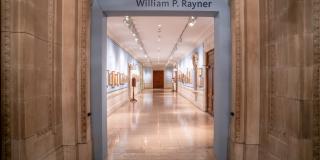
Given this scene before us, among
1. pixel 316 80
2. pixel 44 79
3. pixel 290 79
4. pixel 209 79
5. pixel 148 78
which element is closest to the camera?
pixel 316 80

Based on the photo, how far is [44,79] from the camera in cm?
325

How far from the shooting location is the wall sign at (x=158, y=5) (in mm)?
4996

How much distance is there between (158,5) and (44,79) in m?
2.58

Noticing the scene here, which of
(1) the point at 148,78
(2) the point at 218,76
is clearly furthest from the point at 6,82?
(1) the point at 148,78

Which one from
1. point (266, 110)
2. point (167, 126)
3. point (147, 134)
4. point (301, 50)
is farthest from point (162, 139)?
point (301, 50)

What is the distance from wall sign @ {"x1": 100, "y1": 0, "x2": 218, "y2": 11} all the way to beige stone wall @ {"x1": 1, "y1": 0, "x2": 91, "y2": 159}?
0.76m

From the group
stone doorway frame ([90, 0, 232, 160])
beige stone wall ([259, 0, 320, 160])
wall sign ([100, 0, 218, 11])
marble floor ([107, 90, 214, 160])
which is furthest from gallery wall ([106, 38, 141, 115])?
beige stone wall ([259, 0, 320, 160])

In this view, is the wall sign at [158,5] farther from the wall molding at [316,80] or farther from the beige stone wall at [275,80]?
the wall molding at [316,80]

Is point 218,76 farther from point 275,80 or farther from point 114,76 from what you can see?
point 114,76

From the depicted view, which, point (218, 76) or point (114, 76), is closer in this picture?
point (218, 76)

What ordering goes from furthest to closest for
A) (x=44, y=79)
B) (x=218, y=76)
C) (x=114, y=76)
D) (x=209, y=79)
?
1. (x=114, y=76)
2. (x=209, y=79)
3. (x=218, y=76)
4. (x=44, y=79)

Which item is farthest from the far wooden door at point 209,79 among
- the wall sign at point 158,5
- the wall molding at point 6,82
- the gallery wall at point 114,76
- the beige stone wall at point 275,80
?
the wall molding at point 6,82

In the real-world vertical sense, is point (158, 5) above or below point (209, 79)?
above

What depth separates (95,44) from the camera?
491cm
